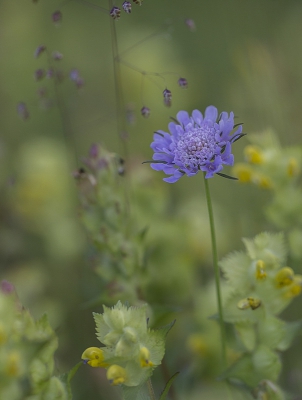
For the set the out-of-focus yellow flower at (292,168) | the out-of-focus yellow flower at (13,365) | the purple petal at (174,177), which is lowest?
the out-of-focus yellow flower at (13,365)

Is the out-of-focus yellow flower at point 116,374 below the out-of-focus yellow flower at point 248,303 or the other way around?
below

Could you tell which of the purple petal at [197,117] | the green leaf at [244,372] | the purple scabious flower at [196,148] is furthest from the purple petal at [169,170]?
the green leaf at [244,372]

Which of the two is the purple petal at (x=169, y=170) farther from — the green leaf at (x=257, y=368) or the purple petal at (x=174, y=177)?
the green leaf at (x=257, y=368)

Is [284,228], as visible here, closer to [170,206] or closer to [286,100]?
[170,206]

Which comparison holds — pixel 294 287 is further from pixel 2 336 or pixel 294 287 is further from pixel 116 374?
pixel 2 336

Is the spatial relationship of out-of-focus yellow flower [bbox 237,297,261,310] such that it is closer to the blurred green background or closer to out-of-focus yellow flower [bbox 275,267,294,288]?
out-of-focus yellow flower [bbox 275,267,294,288]

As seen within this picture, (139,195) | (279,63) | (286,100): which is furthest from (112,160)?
(279,63)

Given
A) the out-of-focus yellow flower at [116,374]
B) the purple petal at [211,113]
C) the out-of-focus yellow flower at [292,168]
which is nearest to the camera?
the out-of-focus yellow flower at [116,374]

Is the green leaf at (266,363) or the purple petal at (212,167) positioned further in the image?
the green leaf at (266,363)
